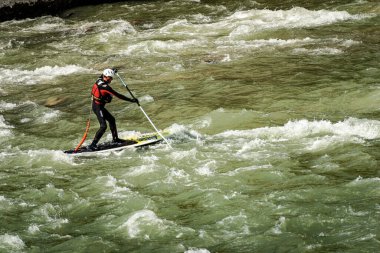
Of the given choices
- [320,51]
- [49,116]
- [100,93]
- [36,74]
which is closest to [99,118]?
[100,93]

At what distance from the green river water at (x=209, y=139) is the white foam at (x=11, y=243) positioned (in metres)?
0.02

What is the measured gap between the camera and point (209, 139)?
14.9 metres

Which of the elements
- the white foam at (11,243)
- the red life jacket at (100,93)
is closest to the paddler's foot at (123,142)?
the red life jacket at (100,93)

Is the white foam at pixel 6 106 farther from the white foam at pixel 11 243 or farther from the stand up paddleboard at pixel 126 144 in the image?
the white foam at pixel 11 243

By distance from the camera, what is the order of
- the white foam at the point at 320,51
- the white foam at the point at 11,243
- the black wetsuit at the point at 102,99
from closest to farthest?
the white foam at the point at 11,243, the black wetsuit at the point at 102,99, the white foam at the point at 320,51

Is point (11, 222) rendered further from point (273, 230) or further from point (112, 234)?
point (273, 230)

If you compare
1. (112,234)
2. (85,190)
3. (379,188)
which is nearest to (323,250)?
(379,188)

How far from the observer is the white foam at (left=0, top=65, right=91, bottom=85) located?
75.6 ft

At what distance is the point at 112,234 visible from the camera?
10.5 m

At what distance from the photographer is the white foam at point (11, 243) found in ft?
33.3

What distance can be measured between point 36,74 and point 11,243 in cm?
1451

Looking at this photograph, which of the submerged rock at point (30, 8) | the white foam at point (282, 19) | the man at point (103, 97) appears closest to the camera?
the man at point (103, 97)

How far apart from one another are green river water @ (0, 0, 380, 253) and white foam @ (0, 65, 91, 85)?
0.32 ft

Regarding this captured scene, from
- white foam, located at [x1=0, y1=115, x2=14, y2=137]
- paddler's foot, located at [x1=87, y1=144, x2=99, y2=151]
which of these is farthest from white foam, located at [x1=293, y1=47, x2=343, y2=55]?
white foam, located at [x1=0, y1=115, x2=14, y2=137]
